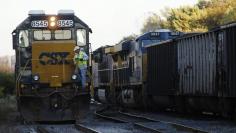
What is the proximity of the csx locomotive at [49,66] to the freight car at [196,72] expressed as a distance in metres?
3.58

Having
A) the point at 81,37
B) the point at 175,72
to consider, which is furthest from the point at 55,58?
the point at 175,72

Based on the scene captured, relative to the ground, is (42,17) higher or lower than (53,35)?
higher

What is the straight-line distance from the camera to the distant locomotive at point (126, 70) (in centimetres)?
2639

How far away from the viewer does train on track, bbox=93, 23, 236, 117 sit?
16719mm

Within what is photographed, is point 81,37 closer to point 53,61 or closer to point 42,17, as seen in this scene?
point 53,61

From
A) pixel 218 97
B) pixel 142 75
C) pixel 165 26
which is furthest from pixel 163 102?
pixel 165 26

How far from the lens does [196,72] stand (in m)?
19.0

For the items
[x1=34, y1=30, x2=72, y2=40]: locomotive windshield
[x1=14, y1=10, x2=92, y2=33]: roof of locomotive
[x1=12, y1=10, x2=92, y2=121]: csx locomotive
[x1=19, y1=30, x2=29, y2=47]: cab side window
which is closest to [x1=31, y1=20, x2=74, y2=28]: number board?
[x1=12, y1=10, x2=92, y2=121]: csx locomotive

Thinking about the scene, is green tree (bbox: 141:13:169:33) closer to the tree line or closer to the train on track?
the tree line

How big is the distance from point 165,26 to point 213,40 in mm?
51310

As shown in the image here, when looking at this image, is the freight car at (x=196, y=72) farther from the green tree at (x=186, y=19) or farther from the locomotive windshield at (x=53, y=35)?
the green tree at (x=186, y=19)

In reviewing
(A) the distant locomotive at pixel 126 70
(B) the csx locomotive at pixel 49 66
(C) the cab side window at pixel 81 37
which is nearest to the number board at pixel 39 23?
(B) the csx locomotive at pixel 49 66

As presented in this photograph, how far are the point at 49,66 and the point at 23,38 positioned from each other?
46.2 inches

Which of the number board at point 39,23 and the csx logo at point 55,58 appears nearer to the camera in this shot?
the number board at point 39,23
